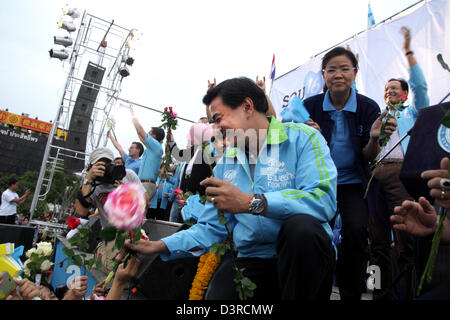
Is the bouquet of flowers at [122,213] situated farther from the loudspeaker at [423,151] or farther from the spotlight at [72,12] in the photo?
the spotlight at [72,12]

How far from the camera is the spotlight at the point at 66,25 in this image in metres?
9.91

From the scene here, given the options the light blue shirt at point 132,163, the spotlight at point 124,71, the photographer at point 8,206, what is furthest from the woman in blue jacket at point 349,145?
the photographer at point 8,206

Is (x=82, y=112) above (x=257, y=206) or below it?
above

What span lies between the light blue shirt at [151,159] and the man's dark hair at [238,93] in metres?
2.72

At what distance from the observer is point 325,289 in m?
1.17

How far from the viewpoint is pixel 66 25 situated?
9945mm

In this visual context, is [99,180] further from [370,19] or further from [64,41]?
[64,41]

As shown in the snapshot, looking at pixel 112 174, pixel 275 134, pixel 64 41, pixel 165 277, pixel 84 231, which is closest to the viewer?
pixel 84 231

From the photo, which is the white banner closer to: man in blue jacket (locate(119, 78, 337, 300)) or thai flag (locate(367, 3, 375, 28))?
thai flag (locate(367, 3, 375, 28))

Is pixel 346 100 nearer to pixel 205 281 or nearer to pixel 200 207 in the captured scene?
pixel 200 207

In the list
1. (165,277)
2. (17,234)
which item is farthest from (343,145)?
(17,234)

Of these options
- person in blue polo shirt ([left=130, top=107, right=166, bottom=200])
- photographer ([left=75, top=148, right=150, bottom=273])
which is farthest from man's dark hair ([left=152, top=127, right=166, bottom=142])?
photographer ([left=75, top=148, right=150, bottom=273])

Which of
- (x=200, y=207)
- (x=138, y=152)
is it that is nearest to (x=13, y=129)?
(x=138, y=152)

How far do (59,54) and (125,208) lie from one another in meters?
10.6
